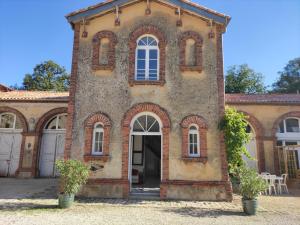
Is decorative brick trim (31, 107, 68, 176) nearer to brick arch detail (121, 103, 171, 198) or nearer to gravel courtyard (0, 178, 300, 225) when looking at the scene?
gravel courtyard (0, 178, 300, 225)

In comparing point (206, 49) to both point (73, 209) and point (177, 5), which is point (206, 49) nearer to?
point (177, 5)

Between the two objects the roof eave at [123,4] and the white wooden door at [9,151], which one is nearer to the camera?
the roof eave at [123,4]

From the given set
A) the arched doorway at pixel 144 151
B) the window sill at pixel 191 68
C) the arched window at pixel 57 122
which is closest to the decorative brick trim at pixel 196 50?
the window sill at pixel 191 68

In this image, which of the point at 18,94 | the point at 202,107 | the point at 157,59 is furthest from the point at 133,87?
the point at 18,94

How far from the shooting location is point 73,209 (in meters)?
8.63

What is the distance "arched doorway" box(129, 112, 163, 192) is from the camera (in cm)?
1127

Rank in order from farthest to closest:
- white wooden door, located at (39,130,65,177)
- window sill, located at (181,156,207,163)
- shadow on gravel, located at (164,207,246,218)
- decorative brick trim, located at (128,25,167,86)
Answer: white wooden door, located at (39,130,65,177) < decorative brick trim, located at (128,25,167,86) < window sill, located at (181,156,207,163) < shadow on gravel, located at (164,207,246,218)

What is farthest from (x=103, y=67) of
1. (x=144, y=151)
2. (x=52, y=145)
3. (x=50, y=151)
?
(x=50, y=151)

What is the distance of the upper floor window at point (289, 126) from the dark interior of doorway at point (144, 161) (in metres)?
7.84

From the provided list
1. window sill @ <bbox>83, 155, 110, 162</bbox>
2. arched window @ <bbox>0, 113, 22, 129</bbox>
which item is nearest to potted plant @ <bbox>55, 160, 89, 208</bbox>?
window sill @ <bbox>83, 155, 110, 162</bbox>

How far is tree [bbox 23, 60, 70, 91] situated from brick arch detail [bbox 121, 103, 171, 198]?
25.9 metres

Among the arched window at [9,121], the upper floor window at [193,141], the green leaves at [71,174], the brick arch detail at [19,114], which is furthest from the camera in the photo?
the arched window at [9,121]

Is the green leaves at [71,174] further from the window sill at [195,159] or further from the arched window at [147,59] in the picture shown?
the arched window at [147,59]

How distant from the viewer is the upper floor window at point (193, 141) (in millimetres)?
10922
